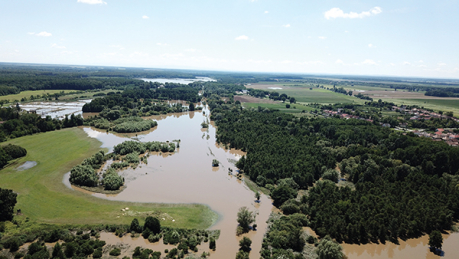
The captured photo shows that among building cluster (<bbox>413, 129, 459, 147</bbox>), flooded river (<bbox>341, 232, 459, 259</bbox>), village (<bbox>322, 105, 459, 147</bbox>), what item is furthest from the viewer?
village (<bbox>322, 105, 459, 147</bbox>)

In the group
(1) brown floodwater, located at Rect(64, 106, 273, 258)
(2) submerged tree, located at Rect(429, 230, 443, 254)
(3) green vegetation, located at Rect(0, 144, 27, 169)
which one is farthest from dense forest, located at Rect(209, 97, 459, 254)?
(3) green vegetation, located at Rect(0, 144, 27, 169)

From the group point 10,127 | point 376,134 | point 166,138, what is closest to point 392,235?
point 376,134

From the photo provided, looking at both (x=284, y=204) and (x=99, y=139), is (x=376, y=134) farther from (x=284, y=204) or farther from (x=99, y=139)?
(x=99, y=139)

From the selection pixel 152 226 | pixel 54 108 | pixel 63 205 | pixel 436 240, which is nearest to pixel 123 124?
pixel 63 205

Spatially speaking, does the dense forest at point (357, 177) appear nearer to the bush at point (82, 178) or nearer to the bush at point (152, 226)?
the bush at point (152, 226)

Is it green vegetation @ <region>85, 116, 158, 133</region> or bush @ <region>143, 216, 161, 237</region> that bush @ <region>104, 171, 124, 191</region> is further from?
green vegetation @ <region>85, 116, 158, 133</region>

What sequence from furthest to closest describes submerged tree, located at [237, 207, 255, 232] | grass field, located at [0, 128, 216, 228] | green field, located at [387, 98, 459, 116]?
green field, located at [387, 98, 459, 116]
grass field, located at [0, 128, 216, 228]
submerged tree, located at [237, 207, 255, 232]
